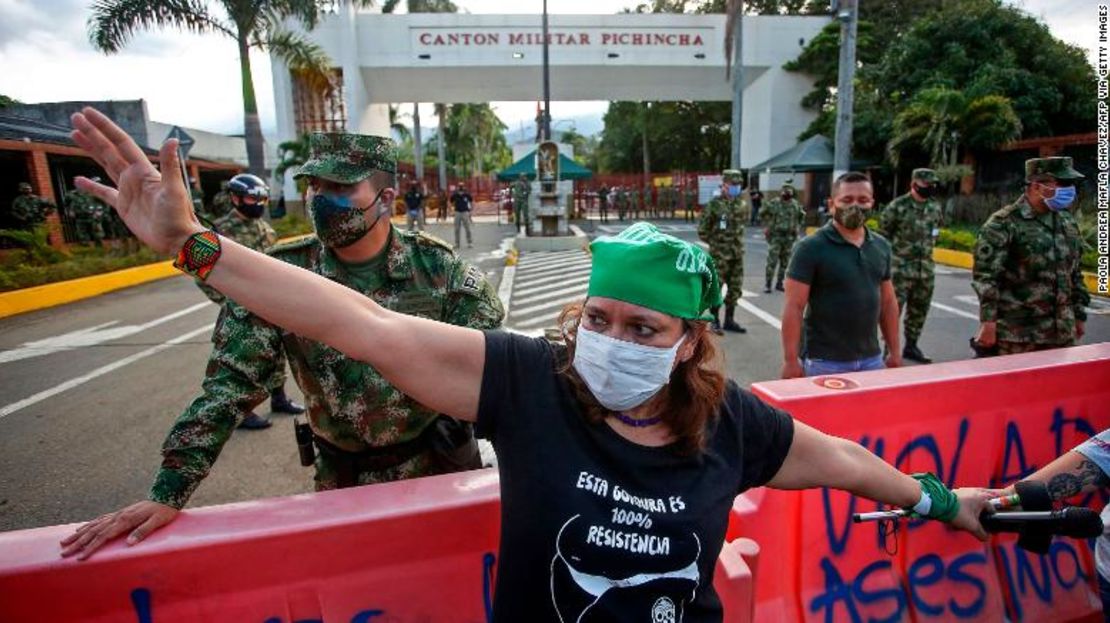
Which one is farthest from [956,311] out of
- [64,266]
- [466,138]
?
[466,138]

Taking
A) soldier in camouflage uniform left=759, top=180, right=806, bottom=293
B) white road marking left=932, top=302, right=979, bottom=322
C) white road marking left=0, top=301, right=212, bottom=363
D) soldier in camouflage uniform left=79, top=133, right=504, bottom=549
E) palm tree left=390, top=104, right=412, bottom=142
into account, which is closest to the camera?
soldier in camouflage uniform left=79, top=133, right=504, bottom=549

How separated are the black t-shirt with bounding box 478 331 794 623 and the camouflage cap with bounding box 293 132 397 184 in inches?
39.1

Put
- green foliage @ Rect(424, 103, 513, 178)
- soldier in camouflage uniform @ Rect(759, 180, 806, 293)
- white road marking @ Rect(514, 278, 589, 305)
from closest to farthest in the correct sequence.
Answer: soldier in camouflage uniform @ Rect(759, 180, 806, 293)
white road marking @ Rect(514, 278, 589, 305)
green foliage @ Rect(424, 103, 513, 178)

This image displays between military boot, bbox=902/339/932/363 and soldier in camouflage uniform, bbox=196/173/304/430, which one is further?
military boot, bbox=902/339/932/363

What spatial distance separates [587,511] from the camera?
126 centimetres

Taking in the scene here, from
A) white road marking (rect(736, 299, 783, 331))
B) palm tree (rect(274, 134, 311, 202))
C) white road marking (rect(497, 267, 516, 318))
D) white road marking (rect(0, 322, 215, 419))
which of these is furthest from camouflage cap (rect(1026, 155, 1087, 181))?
palm tree (rect(274, 134, 311, 202))

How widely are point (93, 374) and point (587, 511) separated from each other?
6824mm

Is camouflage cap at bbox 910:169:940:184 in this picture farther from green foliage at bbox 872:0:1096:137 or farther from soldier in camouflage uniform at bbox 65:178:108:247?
soldier in camouflage uniform at bbox 65:178:108:247

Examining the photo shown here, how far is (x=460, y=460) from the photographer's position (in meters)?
2.05

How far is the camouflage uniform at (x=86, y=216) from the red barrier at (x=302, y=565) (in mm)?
16997

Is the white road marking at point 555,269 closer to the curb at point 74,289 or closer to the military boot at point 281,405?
the curb at point 74,289

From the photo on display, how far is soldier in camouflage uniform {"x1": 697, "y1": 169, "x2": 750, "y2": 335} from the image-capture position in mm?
7508

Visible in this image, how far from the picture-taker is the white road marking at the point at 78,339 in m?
7.04

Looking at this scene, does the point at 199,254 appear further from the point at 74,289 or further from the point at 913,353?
the point at 74,289
